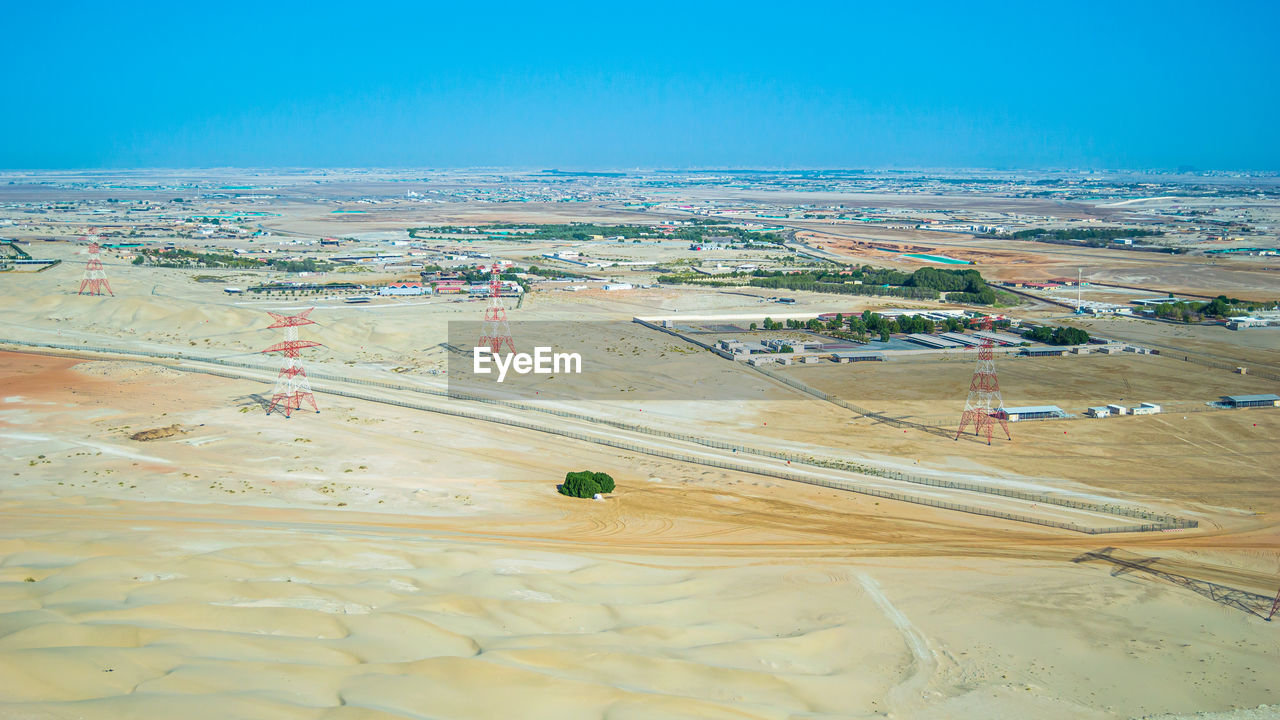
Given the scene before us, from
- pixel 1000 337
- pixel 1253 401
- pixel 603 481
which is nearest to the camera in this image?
pixel 603 481

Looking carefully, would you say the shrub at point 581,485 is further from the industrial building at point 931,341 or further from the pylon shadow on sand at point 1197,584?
the industrial building at point 931,341

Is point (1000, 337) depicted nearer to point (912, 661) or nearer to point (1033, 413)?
point (1033, 413)

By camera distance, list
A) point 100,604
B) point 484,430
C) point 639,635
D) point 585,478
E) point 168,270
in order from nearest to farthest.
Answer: point 100,604 → point 639,635 → point 585,478 → point 484,430 → point 168,270

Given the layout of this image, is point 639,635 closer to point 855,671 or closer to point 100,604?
point 855,671

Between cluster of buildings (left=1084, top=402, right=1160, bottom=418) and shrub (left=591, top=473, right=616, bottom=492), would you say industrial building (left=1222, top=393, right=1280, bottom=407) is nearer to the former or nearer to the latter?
cluster of buildings (left=1084, top=402, right=1160, bottom=418)

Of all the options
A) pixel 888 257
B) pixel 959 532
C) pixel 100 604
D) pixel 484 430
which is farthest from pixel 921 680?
pixel 888 257

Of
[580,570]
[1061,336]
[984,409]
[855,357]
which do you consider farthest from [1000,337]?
[580,570]
